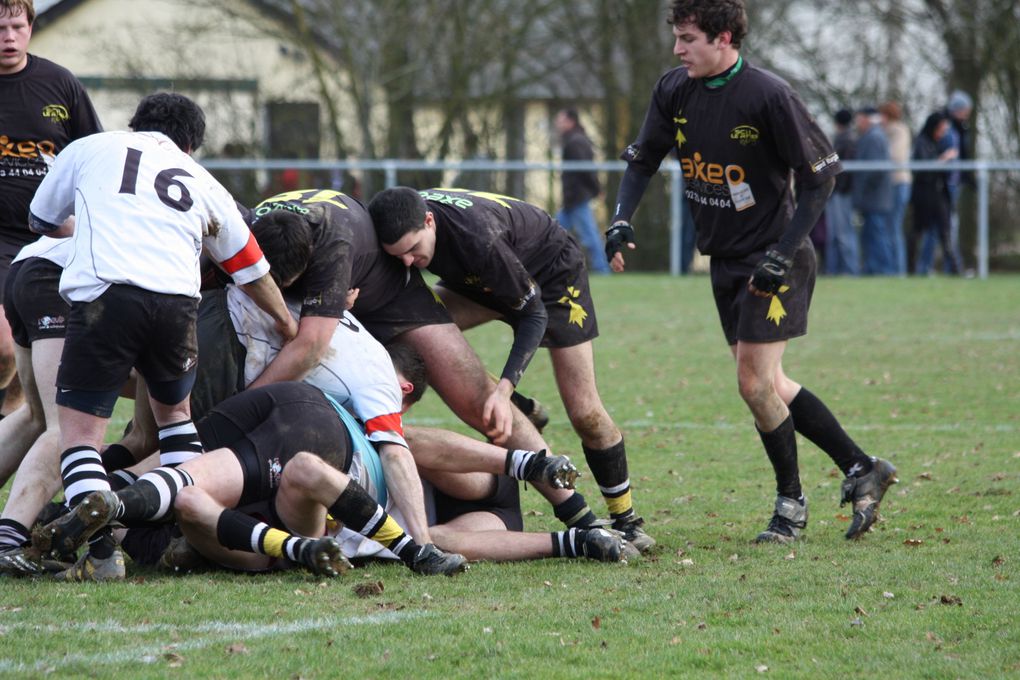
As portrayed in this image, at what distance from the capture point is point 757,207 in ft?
19.4

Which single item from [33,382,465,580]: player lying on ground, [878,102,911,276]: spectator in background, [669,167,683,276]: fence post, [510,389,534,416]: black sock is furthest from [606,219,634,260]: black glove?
[878,102,911,276]: spectator in background

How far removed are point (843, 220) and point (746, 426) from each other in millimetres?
11743

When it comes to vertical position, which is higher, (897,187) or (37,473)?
(897,187)

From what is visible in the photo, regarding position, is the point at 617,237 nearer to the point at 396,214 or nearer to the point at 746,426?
the point at 396,214

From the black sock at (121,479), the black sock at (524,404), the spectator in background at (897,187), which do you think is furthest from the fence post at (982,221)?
the black sock at (121,479)

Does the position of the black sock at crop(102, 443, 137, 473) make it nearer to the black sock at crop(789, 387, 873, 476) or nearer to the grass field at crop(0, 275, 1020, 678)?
the grass field at crop(0, 275, 1020, 678)

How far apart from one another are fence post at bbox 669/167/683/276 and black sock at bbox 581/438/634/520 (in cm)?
1414

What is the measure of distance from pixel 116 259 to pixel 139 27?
20593 millimetres

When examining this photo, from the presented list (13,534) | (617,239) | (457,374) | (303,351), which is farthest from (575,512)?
(13,534)

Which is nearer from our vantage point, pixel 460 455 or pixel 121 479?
pixel 121 479

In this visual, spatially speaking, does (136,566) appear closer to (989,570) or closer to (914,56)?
(989,570)

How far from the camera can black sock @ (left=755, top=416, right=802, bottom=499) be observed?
5.98 m

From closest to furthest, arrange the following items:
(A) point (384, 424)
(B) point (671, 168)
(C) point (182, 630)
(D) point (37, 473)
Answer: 1. (C) point (182, 630)
2. (D) point (37, 473)
3. (A) point (384, 424)
4. (B) point (671, 168)

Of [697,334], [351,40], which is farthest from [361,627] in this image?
[351,40]
